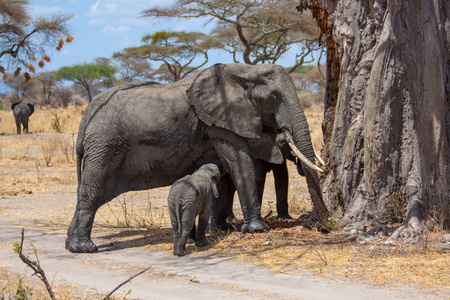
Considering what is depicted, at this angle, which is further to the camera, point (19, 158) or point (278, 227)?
point (19, 158)

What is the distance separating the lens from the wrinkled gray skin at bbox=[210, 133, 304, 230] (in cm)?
750

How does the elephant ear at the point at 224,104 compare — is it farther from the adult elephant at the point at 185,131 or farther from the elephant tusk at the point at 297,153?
the elephant tusk at the point at 297,153

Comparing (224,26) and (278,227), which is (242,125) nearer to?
(278,227)

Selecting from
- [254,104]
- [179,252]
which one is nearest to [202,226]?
[179,252]

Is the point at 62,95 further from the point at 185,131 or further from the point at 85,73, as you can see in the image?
the point at 185,131

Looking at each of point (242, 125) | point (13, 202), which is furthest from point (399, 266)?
point (13, 202)

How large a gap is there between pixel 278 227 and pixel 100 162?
2.34 m

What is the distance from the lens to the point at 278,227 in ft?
25.3

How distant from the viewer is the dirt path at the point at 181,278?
4852mm

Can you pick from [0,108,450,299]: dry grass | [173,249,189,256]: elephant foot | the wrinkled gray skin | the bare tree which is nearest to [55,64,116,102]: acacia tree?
the bare tree

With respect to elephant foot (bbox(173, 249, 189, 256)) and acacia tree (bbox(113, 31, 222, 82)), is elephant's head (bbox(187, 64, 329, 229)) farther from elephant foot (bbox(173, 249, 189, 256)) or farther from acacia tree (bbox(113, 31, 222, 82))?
acacia tree (bbox(113, 31, 222, 82))

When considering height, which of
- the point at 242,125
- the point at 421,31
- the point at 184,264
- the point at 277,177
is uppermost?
the point at 421,31

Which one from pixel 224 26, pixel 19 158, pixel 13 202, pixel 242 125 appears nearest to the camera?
pixel 242 125

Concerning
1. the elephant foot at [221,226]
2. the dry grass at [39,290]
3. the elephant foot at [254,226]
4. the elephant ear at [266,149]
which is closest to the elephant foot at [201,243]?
the elephant foot at [254,226]
